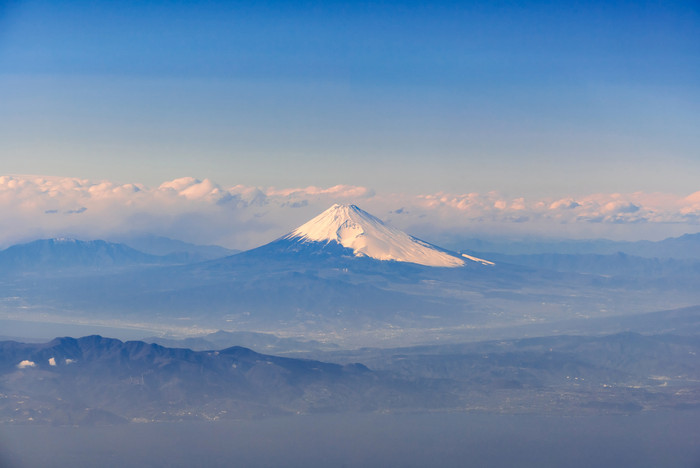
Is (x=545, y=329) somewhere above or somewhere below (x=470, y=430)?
above

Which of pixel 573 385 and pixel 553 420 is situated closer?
pixel 553 420

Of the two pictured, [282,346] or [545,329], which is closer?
[282,346]

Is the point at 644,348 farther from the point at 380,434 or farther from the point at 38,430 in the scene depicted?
the point at 38,430

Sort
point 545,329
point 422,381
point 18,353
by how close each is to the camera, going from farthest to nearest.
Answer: point 545,329
point 422,381
point 18,353

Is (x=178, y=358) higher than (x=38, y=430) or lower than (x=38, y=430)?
higher

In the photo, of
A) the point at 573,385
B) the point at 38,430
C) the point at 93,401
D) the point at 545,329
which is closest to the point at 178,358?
the point at 93,401

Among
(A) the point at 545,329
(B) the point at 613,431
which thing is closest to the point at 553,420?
(B) the point at 613,431

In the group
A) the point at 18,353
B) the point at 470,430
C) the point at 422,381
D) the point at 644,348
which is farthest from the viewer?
the point at 644,348

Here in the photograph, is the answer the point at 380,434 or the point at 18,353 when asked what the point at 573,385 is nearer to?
the point at 380,434

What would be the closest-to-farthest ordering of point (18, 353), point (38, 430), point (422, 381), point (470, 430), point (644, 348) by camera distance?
1. point (38, 430)
2. point (470, 430)
3. point (18, 353)
4. point (422, 381)
5. point (644, 348)
